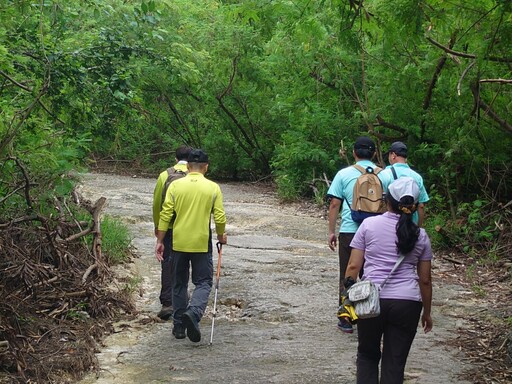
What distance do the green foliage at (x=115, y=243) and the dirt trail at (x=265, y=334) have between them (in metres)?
0.32

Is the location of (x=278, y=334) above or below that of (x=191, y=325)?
below

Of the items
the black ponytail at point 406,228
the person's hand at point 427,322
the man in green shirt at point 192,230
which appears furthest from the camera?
the man in green shirt at point 192,230

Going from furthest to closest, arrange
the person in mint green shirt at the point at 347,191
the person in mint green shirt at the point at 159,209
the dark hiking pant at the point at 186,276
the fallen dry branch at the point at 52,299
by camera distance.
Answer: the person in mint green shirt at the point at 159,209
the person in mint green shirt at the point at 347,191
the dark hiking pant at the point at 186,276
the fallen dry branch at the point at 52,299

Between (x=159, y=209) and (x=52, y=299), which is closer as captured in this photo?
(x=52, y=299)

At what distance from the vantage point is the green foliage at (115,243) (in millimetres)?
11352

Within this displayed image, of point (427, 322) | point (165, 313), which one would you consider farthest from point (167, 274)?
point (427, 322)

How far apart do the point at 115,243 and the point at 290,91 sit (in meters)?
10.9

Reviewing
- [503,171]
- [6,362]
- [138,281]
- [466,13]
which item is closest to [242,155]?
[503,171]

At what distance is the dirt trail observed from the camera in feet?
23.0

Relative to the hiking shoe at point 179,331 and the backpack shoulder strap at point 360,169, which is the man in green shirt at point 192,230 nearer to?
the hiking shoe at point 179,331

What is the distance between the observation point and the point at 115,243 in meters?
11.8

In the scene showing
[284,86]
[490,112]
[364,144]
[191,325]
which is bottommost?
[191,325]

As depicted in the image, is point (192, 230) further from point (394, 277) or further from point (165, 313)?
point (394, 277)

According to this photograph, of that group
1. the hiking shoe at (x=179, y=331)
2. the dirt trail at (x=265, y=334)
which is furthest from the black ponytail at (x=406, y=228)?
the hiking shoe at (x=179, y=331)
